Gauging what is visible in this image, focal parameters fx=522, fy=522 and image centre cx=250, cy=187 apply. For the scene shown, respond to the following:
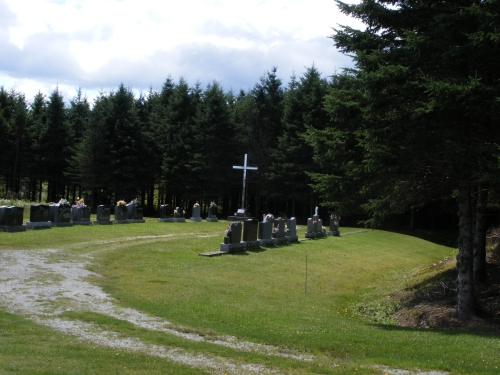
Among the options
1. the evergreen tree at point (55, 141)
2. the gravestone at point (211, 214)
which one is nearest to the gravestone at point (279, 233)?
the gravestone at point (211, 214)

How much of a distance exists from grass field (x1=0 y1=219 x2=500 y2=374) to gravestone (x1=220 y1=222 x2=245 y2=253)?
0.63 meters

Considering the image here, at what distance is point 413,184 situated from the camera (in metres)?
14.8

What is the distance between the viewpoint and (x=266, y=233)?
24.8 m

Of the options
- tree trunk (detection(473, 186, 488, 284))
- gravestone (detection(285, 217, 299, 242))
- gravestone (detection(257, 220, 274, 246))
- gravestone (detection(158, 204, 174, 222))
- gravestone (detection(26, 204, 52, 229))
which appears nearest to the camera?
tree trunk (detection(473, 186, 488, 284))

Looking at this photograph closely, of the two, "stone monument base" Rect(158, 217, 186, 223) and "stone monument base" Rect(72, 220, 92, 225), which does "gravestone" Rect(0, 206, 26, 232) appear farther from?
"stone monument base" Rect(158, 217, 186, 223)

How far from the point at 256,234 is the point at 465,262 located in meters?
12.1

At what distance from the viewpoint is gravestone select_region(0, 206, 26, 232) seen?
70.6 feet

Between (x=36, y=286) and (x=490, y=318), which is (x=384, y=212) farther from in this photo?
(x=36, y=286)

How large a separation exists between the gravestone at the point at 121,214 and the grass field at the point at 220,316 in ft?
17.7

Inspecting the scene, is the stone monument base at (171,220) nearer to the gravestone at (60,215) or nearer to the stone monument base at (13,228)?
the gravestone at (60,215)

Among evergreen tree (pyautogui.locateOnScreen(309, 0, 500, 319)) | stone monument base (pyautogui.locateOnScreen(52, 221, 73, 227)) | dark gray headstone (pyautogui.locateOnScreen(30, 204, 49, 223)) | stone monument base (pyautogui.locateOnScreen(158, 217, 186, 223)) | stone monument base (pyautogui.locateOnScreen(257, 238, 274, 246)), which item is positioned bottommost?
stone monument base (pyautogui.locateOnScreen(257, 238, 274, 246))

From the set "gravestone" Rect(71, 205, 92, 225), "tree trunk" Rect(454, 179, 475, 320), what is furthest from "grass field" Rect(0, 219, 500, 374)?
"gravestone" Rect(71, 205, 92, 225)

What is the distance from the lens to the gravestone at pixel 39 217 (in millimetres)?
23500

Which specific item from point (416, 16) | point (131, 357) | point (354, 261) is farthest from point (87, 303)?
point (354, 261)
